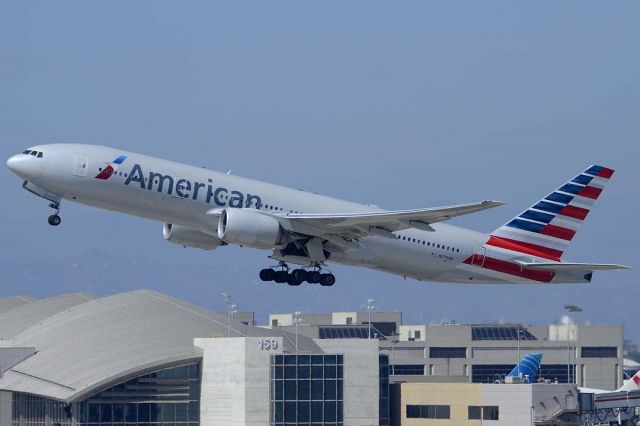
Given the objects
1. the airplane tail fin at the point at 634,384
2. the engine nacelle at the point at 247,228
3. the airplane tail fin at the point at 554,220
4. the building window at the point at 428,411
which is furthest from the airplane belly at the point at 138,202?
the airplane tail fin at the point at 634,384

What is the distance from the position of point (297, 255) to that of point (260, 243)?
318 cm

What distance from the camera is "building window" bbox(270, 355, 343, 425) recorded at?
267ft

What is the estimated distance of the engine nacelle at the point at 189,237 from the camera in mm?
63844

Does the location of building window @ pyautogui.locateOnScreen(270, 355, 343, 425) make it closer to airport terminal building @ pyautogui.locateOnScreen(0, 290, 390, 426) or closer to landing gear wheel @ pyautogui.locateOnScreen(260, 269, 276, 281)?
airport terminal building @ pyautogui.locateOnScreen(0, 290, 390, 426)

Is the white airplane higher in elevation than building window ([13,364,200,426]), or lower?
higher

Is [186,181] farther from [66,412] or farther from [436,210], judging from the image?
[66,412]

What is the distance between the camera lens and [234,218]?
58906 mm

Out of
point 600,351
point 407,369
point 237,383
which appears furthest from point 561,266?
point 407,369

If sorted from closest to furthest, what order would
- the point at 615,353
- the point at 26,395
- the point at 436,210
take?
the point at 436,210
the point at 26,395
the point at 615,353

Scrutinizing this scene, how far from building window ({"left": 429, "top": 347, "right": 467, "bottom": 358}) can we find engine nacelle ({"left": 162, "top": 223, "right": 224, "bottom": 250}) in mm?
91043

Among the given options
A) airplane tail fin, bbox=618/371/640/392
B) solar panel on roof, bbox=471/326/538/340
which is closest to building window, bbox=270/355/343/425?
airplane tail fin, bbox=618/371/640/392

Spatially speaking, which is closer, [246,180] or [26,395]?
[246,180]

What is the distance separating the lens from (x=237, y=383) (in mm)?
82062

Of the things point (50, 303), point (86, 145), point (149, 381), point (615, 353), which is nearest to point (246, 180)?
point (86, 145)
